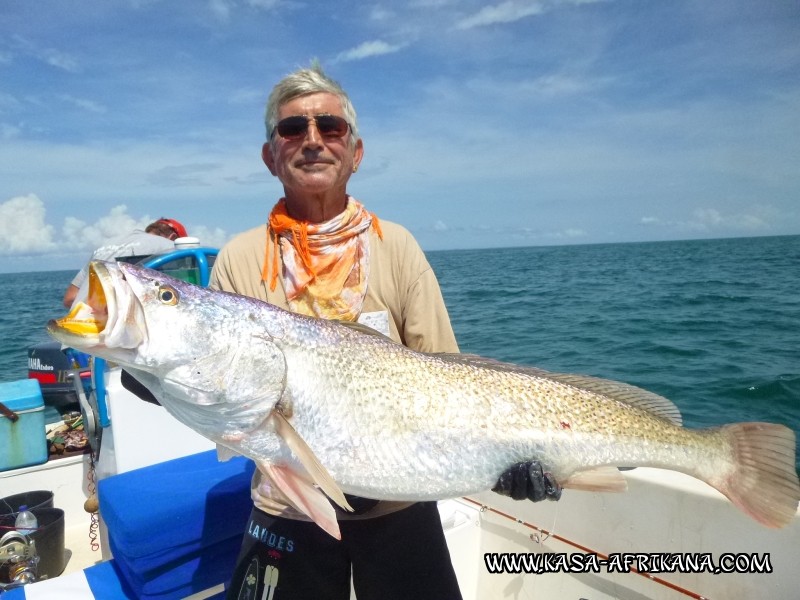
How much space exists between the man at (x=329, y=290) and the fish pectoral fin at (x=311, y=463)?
0.54 m

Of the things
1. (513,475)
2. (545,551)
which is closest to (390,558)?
(513,475)

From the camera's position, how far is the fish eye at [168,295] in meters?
2.17

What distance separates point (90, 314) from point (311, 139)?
4.15 ft

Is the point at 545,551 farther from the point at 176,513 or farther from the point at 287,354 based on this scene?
the point at 287,354

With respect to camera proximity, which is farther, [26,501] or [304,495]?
[26,501]

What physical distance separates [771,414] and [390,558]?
9.47 m

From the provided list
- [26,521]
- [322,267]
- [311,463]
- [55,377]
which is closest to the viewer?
[311,463]

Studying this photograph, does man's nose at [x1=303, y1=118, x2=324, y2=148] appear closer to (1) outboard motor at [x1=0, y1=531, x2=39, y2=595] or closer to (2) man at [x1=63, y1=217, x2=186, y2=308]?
(2) man at [x1=63, y1=217, x2=186, y2=308]

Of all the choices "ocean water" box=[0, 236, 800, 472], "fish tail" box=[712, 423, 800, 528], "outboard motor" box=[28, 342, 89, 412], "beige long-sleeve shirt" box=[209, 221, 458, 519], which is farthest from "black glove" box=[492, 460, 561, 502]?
"ocean water" box=[0, 236, 800, 472]

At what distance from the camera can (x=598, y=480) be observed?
265 cm

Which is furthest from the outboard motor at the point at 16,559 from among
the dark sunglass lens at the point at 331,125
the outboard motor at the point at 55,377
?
the outboard motor at the point at 55,377

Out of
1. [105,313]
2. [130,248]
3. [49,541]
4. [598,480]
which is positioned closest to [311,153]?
[105,313]

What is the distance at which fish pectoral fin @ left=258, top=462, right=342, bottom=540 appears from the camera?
2.16 meters

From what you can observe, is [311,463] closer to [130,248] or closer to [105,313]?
[105,313]
